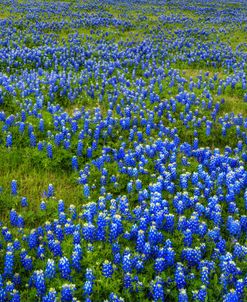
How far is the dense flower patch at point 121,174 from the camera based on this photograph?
17.0 ft

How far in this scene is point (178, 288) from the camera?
16.7 ft

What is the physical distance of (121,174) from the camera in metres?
7.77

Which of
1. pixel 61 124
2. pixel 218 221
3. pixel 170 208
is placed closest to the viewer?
pixel 218 221

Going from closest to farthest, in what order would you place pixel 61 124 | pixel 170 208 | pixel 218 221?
1. pixel 218 221
2. pixel 170 208
3. pixel 61 124

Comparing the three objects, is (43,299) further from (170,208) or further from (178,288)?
(170,208)

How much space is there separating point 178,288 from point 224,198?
2362 mm

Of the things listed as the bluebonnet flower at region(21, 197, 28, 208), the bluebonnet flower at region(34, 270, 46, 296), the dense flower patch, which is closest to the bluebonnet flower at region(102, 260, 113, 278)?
the dense flower patch

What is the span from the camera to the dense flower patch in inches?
204

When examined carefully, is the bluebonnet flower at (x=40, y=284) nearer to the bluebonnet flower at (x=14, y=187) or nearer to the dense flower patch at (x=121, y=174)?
the dense flower patch at (x=121, y=174)

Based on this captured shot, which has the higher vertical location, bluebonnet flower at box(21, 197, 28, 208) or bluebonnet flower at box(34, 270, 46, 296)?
bluebonnet flower at box(34, 270, 46, 296)

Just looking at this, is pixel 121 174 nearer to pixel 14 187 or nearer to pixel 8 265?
pixel 14 187

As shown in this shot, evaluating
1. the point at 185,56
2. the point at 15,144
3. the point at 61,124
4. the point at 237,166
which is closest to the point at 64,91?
the point at 61,124

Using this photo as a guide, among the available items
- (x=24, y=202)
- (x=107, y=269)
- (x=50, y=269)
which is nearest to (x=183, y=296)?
(x=107, y=269)

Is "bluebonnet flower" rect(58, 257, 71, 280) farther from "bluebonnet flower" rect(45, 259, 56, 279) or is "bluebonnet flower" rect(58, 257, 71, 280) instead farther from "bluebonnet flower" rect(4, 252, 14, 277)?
"bluebonnet flower" rect(4, 252, 14, 277)
